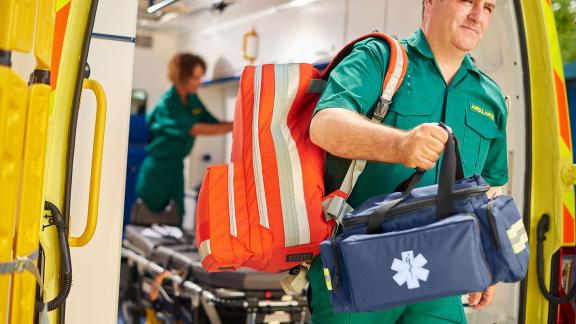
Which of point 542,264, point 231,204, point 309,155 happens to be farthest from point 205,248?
point 542,264

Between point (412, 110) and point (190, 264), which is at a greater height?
point (412, 110)

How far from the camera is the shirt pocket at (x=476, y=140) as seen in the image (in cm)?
253

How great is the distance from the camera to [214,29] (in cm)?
860

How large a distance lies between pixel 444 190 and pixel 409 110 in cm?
42

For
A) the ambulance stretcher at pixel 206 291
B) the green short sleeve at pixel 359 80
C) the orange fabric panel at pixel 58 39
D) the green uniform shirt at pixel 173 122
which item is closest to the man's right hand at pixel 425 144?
the green short sleeve at pixel 359 80

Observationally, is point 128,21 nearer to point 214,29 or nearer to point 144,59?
point 214,29

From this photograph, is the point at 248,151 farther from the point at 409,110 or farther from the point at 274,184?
the point at 409,110

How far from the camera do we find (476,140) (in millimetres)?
2561

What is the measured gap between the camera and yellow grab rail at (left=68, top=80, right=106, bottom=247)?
217 centimetres

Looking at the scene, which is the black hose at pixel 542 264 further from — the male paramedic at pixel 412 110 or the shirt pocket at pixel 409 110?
the shirt pocket at pixel 409 110

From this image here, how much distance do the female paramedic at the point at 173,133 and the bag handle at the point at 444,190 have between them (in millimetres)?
4539

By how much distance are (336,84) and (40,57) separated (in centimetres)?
92

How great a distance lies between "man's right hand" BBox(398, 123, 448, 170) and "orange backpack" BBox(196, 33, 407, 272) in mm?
325

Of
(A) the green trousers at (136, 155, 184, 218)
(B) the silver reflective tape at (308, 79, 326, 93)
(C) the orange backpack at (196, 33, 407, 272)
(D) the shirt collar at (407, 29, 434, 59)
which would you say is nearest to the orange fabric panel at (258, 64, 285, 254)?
(C) the orange backpack at (196, 33, 407, 272)
